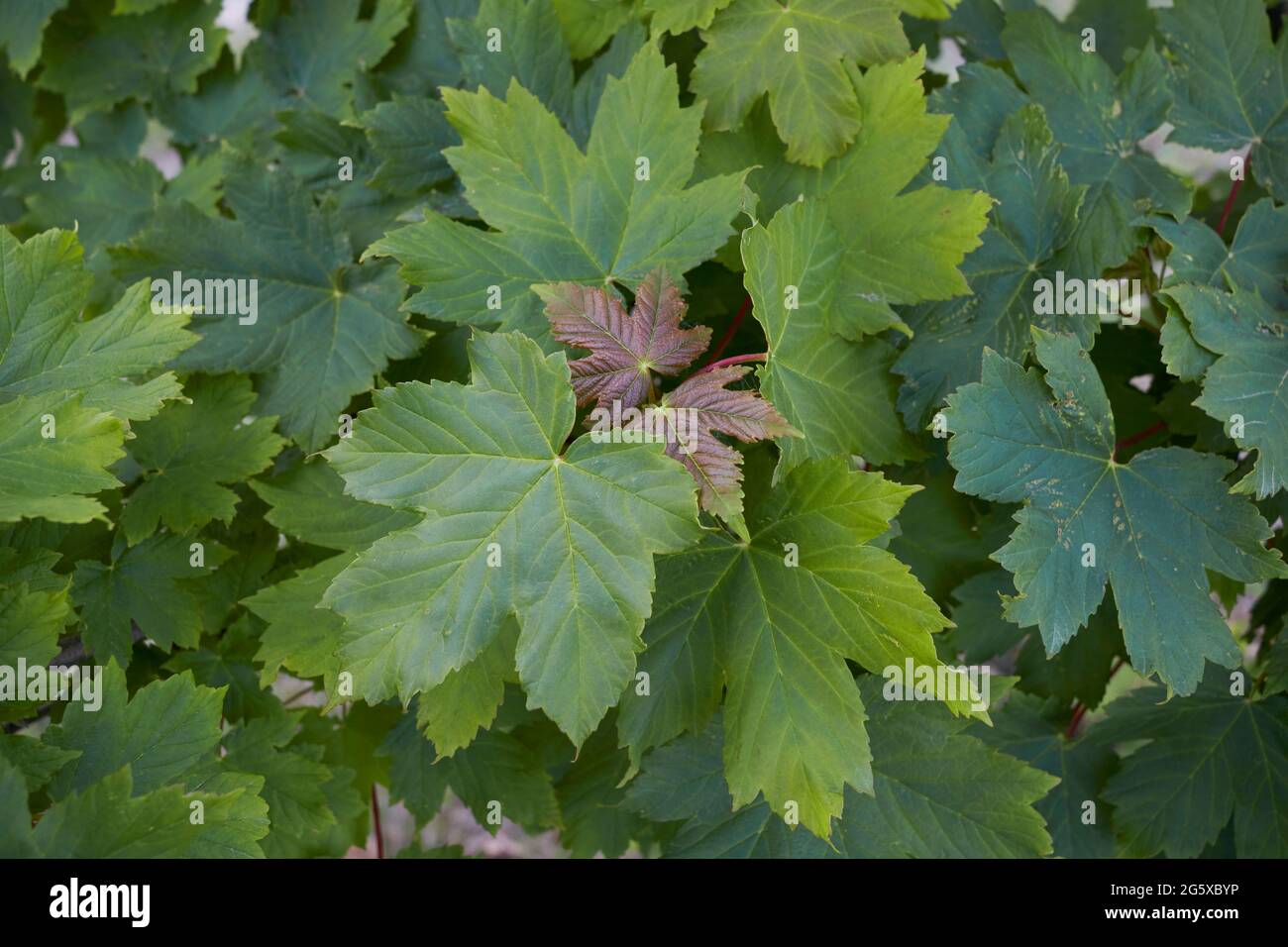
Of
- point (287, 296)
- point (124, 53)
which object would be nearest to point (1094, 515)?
point (287, 296)

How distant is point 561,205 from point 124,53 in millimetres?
1218

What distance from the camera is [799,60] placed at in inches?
53.9

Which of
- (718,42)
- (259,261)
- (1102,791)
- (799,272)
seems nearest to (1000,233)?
(799,272)

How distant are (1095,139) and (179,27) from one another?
1.61 m

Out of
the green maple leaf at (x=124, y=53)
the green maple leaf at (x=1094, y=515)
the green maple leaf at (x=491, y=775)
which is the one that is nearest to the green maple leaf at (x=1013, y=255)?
the green maple leaf at (x=1094, y=515)

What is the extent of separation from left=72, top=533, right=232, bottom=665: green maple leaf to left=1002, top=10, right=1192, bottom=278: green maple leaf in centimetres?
128

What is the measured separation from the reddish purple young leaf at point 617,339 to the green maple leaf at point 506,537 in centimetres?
6

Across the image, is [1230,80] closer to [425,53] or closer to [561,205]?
[561,205]

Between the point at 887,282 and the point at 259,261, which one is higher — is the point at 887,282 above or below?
below

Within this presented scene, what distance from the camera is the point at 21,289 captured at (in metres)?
1.21

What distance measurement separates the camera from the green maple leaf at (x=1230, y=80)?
148 cm

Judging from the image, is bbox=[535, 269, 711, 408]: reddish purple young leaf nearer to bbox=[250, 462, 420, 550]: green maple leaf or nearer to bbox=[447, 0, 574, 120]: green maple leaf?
bbox=[250, 462, 420, 550]: green maple leaf

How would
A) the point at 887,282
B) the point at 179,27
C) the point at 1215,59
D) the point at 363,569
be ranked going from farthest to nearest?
the point at 179,27 → the point at 1215,59 → the point at 887,282 → the point at 363,569
